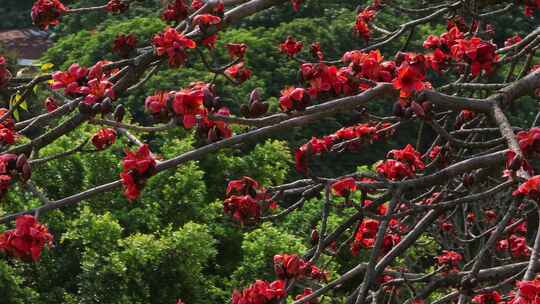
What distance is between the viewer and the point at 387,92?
93.1 inches


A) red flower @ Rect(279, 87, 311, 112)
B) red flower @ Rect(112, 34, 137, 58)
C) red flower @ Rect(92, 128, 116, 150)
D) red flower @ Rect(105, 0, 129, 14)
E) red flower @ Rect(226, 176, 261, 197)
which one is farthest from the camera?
red flower @ Rect(105, 0, 129, 14)

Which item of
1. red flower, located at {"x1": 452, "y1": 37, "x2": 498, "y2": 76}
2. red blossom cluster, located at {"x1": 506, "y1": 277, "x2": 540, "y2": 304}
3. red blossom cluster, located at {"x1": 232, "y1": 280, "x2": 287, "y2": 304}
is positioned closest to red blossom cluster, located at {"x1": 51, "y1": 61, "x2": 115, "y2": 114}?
red blossom cluster, located at {"x1": 232, "y1": 280, "x2": 287, "y2": 304}

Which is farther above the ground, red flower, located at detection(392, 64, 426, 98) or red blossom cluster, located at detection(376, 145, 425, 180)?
red flower, located at detection(392, 64, 426, 98)

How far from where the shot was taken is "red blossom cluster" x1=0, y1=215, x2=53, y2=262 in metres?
2.24

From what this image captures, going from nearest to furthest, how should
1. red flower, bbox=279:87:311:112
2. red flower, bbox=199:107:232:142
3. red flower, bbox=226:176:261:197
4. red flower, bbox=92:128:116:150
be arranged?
red flower, bbox=279:87:311:112
red flower, bbox=199:107:232:142
red flower, bbox=226:176:261:197
red flower, bbox=92:128:116:150

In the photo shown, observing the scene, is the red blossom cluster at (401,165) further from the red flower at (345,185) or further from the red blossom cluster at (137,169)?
the red blossom cluster at (137,169)

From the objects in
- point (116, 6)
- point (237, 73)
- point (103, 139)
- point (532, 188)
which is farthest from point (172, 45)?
→ point (532, 188)

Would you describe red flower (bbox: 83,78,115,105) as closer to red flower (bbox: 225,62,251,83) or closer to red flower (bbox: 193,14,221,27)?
red flower (bbox: 193,14,221,27)

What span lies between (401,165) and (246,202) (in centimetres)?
48

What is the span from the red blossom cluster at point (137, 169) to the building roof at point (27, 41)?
84.1 feet

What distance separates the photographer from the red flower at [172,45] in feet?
8.84

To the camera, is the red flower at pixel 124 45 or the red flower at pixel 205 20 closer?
the red flower at pixel 205 20

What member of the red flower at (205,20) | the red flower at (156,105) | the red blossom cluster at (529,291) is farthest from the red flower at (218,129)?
the red blossom cluster at (529,291)

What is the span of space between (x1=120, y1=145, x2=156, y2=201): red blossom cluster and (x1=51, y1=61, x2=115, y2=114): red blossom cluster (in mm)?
171
